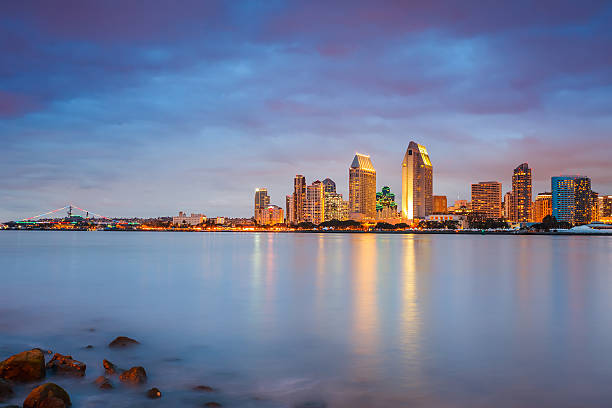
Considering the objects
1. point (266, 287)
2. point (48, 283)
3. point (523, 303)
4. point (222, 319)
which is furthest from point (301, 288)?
point (48, 283)

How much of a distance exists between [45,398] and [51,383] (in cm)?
48

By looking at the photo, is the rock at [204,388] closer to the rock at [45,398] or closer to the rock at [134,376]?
the rock at [134,376]

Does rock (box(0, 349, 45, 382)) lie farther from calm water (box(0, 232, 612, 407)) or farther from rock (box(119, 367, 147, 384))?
rock (box(119, 367, 147, 384))

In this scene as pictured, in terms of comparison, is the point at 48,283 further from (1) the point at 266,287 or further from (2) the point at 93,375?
(2) the point at 93,375

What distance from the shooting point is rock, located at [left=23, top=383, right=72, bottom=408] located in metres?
8.42

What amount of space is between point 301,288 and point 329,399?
19.8 metres

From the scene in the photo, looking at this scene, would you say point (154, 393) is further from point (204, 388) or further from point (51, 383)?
point (51, 383)

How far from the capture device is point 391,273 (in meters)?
37.6

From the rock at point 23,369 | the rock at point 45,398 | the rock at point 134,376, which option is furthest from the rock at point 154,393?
the rock at point 23,369

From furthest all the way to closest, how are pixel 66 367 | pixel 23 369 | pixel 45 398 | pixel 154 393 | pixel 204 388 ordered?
pixel 66 367
pixel 204 388
pixel 23 369
pixel 154 393
pixel 45 398

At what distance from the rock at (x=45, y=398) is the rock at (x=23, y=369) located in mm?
1865

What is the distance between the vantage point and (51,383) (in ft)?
29.3

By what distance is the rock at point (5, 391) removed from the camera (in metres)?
9.25

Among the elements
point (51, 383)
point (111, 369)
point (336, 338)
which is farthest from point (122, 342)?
point (336, 338)
